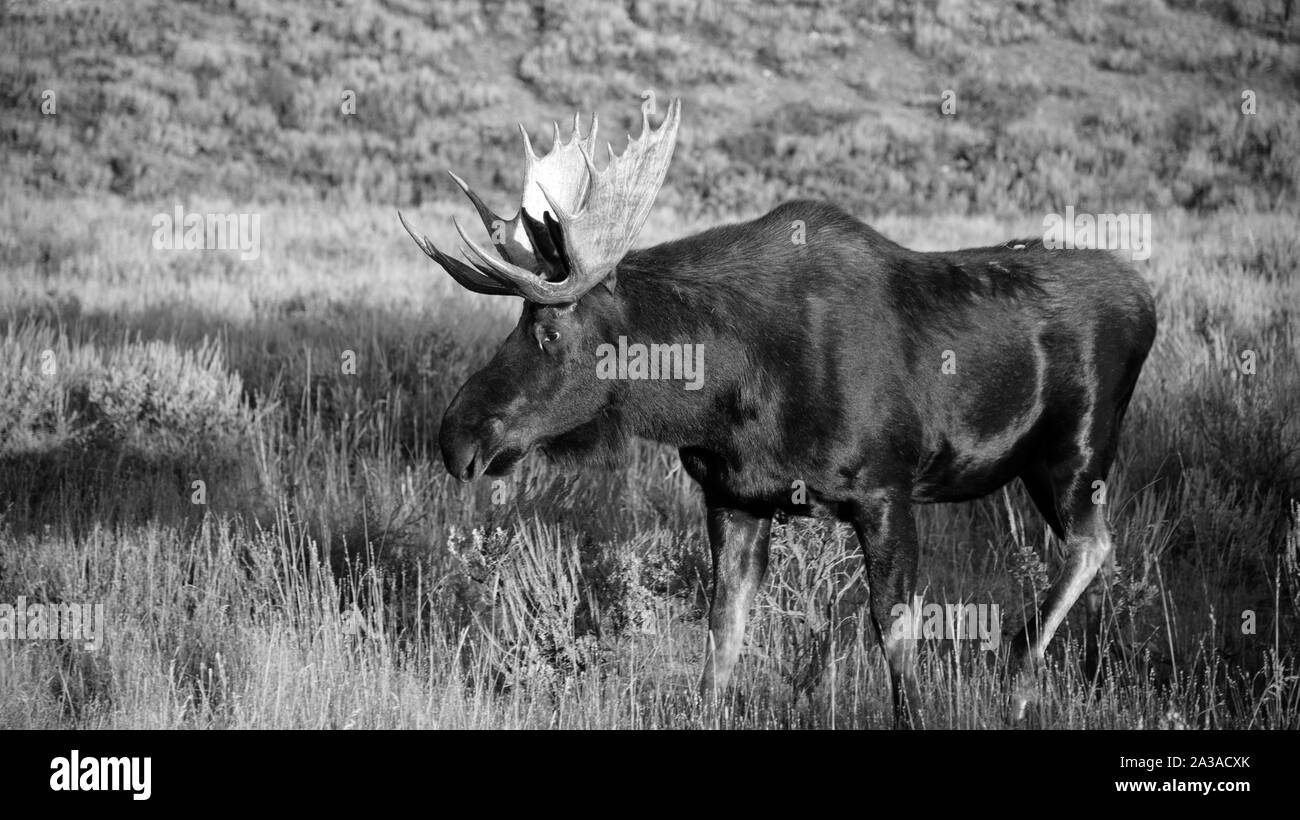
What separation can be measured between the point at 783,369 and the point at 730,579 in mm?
921

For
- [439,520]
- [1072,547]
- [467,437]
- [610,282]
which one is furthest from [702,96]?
[467,437]

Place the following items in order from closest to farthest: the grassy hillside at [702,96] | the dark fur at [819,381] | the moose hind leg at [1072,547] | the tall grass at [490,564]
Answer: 1. the dark fur at [819,381]
2. the tall grass at [490,564]
3. the moose hind leg at [1072,547]
4. the grassy hillside at [702,96]

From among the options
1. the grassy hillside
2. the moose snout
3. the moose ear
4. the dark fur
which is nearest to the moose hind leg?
the dark fur

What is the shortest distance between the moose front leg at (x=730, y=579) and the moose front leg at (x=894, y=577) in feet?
1.71

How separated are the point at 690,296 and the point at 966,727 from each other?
5.95ft

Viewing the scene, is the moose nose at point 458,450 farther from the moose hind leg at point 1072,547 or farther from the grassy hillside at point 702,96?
the grassy hillside at point 702,96

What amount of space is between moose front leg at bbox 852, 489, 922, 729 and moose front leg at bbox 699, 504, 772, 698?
52 cm

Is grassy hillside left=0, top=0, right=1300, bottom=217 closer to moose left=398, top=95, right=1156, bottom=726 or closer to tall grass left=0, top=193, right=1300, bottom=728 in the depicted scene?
tall grass left=0, top=193, right=1300, bottom=728

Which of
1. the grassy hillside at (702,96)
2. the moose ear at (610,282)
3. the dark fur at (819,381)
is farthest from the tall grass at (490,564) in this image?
the grassy hillside at (702,96)

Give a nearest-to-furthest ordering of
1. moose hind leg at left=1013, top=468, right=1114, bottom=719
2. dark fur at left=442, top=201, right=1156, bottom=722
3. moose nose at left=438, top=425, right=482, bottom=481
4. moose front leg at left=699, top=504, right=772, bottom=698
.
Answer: moose nose at left=438, top=425, right=482, bottom=481 → dark fur at left=442, top=201, right=1156, bottom=722 → moose front leg at left=699, top=504, right=772, bottom=698 → moose hind leg at left=1013, top=468, right=1114, bottom=719

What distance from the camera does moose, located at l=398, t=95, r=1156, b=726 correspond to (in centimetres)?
498

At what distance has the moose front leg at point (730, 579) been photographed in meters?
5.50

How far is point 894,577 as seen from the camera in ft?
16.8

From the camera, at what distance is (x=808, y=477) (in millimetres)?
5062
